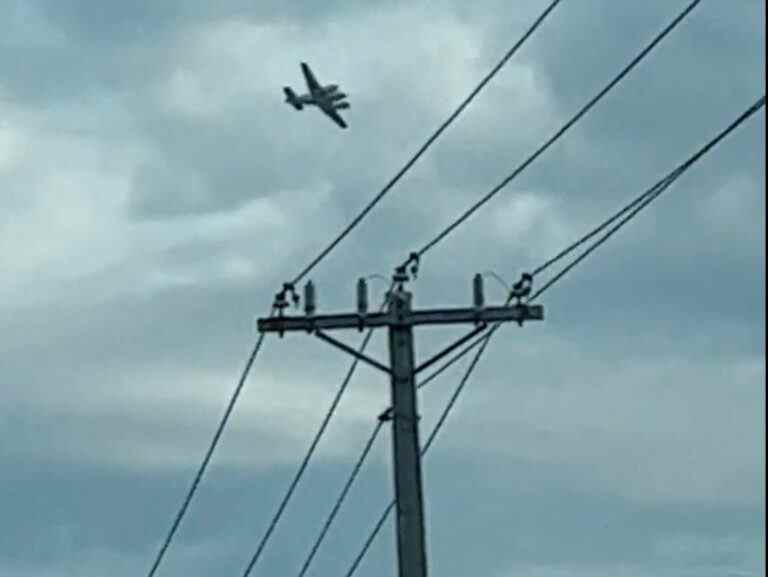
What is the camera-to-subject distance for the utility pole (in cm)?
3697

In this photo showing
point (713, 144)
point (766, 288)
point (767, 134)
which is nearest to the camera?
point (766, 288)

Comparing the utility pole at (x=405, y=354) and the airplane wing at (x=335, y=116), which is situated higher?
the airplane wing at (x=335, y=116)

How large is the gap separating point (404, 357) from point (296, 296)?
2.04 meters

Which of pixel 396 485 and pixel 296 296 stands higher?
pixel 296 296

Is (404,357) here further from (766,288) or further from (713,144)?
(766,288)

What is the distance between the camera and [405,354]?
122 ft

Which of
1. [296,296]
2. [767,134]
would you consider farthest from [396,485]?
[767,134]

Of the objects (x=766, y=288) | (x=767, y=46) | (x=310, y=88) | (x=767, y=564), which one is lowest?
(x=767, y=564)

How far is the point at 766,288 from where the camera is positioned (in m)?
22.4

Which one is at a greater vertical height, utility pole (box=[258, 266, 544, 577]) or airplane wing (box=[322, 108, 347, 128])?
airplane wing (box=[322, 108, 347, 128])

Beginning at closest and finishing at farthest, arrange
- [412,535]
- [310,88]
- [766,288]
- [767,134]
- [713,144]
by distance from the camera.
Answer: [766,288] → [767,134] → [713,144] → [412,535] → [310,88]

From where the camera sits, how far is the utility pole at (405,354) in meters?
37.0

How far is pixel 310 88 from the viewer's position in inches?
1751

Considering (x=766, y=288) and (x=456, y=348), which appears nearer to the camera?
(x=766, y=288)
